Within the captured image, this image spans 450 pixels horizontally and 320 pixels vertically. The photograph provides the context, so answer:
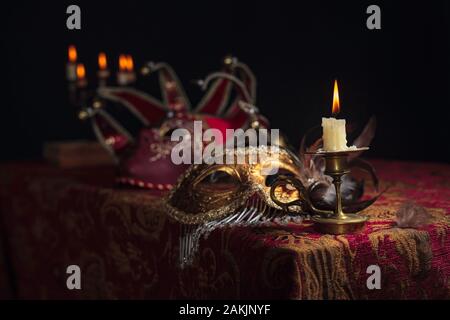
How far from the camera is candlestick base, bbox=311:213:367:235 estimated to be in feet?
3.86

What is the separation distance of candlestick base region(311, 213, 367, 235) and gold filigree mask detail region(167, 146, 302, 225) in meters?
0.09

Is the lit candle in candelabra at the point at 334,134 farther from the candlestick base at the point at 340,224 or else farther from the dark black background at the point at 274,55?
the dark black background at the point at 274,55

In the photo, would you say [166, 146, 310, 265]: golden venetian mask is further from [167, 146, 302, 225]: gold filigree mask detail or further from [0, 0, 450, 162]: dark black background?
[0, 0, 450, 162]: dark black background

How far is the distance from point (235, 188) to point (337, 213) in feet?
0.79

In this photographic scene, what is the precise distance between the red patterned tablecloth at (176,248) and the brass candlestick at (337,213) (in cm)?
2

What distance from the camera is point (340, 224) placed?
117 cm

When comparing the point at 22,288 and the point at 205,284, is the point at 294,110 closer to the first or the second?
the point at 22,288

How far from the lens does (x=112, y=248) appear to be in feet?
5.76

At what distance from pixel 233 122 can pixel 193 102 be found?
3.89 ft

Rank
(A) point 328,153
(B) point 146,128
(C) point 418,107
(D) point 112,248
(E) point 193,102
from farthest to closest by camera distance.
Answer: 1. (E) point 193,102
2. (C) point 418,107
3. (B) point 146,128
4. (D) point 112,248
5. (A) point 328,153

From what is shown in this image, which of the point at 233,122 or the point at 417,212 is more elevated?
the point at 233,122

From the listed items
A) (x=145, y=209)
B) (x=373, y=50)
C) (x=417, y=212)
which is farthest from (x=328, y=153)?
(x=373, y=50)

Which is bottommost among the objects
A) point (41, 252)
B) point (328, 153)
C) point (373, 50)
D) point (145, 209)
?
point (41, 252)

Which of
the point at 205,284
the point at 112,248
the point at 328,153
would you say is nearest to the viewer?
the point at 328,153
